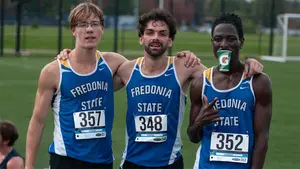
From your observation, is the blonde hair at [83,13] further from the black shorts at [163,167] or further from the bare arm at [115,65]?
the black shorts at [163,167]

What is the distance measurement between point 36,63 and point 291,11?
28.9 meters

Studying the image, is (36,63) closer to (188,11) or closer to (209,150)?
(188,11)

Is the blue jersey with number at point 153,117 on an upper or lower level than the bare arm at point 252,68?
lower

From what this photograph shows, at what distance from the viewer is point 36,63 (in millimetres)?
28938

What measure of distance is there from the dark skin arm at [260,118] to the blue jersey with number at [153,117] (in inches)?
35.9

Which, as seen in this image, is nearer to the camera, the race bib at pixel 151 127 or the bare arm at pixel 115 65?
the race bib at pixel 151 127

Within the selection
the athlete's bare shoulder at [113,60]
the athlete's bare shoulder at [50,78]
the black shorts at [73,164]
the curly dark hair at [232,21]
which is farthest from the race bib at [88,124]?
the curly dark hair at [232,21]

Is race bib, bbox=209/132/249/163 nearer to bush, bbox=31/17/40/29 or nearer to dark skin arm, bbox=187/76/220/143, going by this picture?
dark skin arm, bbox=187/76/220/143

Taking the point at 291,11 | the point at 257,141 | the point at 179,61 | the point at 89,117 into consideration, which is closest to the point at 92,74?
the point at 89,117

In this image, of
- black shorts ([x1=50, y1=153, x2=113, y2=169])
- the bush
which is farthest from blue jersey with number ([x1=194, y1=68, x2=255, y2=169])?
the bush

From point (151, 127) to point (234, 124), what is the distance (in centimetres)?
86

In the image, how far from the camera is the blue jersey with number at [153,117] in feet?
19.3

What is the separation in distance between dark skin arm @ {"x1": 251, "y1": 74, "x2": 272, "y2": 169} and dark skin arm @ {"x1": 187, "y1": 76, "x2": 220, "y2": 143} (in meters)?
0.31

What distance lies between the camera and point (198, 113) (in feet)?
17.3
